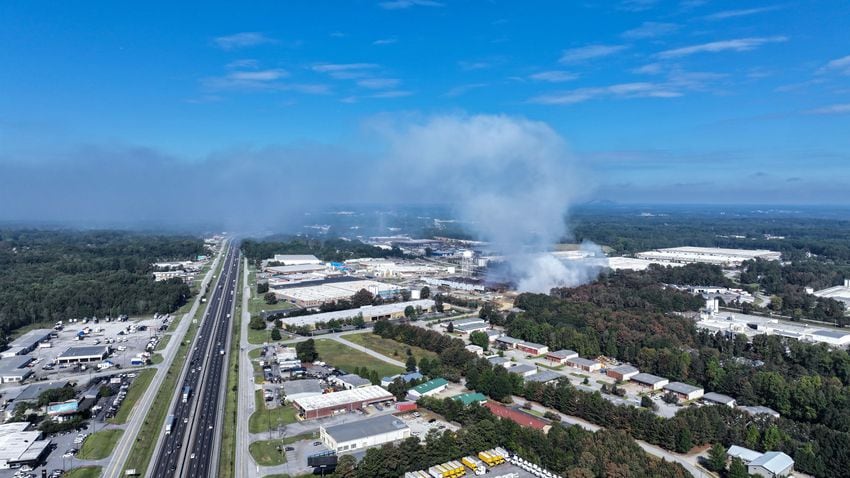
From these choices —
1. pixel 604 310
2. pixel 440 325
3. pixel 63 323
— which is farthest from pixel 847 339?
pixel 63 323

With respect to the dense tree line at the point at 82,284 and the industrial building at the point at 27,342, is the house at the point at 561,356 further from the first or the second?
the industrial building at the point at 27,342

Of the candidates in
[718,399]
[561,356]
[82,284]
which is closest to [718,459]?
[718,399]

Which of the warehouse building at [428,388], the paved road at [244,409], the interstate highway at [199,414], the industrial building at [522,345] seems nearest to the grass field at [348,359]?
the warehouse building at [428,388]

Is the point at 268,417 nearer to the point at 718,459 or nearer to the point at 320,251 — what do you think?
the point at 718,459

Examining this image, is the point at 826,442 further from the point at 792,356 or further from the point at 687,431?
the point at 792,356

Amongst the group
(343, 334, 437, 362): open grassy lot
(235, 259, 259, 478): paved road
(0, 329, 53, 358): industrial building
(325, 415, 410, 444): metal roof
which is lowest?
(343, 334, 437, 362): open grassy lot

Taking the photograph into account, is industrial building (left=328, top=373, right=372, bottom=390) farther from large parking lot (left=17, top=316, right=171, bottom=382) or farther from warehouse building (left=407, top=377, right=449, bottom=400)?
large parking lot (left=17, top=316, right=171, bottom=382)

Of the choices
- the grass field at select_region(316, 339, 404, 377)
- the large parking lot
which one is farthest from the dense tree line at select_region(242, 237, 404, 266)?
the grass field at select_region(316, 339, 404, 377)
